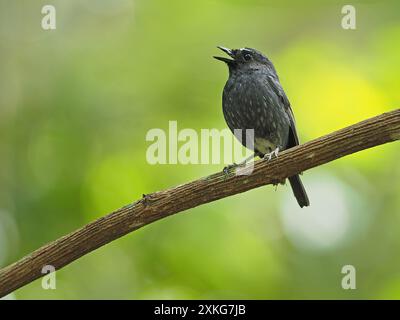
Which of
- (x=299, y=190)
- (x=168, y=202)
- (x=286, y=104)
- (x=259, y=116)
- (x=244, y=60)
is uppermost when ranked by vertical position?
(x=244, y=60)

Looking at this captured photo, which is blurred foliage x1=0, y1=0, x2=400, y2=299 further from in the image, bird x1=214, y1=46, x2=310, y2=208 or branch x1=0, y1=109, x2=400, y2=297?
branch x1=0, y1=109, x2=400, y2=297

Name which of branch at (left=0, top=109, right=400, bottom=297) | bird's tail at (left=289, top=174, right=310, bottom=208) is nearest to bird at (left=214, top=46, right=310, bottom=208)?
bird's tail at (left=289, top=174, right=310, bottom=208)

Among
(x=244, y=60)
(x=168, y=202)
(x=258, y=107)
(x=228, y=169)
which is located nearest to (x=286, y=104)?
(x=258, y=107)

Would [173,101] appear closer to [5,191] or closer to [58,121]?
[58,121]

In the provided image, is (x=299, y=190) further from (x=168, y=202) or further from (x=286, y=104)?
(x=168, y=202)

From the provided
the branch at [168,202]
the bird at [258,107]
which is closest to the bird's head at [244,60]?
the bird at [258,107]

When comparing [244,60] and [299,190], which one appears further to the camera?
[244,60]
